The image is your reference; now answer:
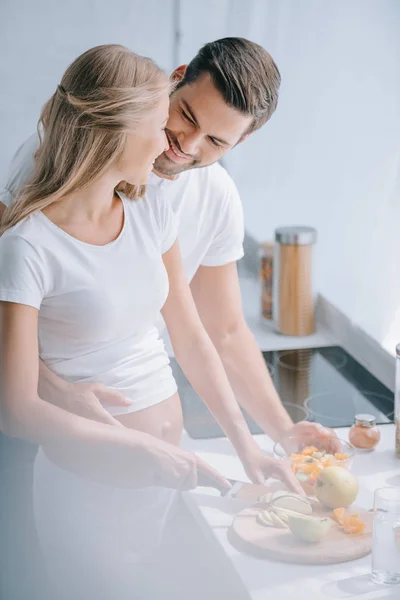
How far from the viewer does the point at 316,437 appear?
0.98 m

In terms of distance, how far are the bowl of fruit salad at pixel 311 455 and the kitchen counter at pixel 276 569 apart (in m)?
0.03

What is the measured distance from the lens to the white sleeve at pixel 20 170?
779 millimetres

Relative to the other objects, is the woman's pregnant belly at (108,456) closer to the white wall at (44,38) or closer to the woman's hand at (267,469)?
the woman's hand at (267,469)

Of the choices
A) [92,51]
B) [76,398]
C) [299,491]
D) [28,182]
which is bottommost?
[299,491]

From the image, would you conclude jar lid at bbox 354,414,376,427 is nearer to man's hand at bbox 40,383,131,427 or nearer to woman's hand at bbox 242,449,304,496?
woman's hand at bbox 242,449,304,496

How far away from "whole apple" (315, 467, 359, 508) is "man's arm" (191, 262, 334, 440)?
0.47 feet

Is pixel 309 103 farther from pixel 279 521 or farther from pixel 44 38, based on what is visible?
pixel 279 521

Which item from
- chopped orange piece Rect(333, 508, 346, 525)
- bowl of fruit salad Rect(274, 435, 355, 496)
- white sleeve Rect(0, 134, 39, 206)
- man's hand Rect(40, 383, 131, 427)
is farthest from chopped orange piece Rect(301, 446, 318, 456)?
white sleeve Rect(0, 134, 39, 206)

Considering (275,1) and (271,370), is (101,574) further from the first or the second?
(275,1)

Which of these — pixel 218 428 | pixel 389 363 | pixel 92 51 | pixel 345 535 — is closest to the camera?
pixel 92 51

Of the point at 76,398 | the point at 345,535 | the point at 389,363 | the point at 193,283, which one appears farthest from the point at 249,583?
the point at 389,363

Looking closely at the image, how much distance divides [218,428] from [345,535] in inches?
9.6

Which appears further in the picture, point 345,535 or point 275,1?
point 275,1

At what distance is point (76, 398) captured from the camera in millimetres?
837
